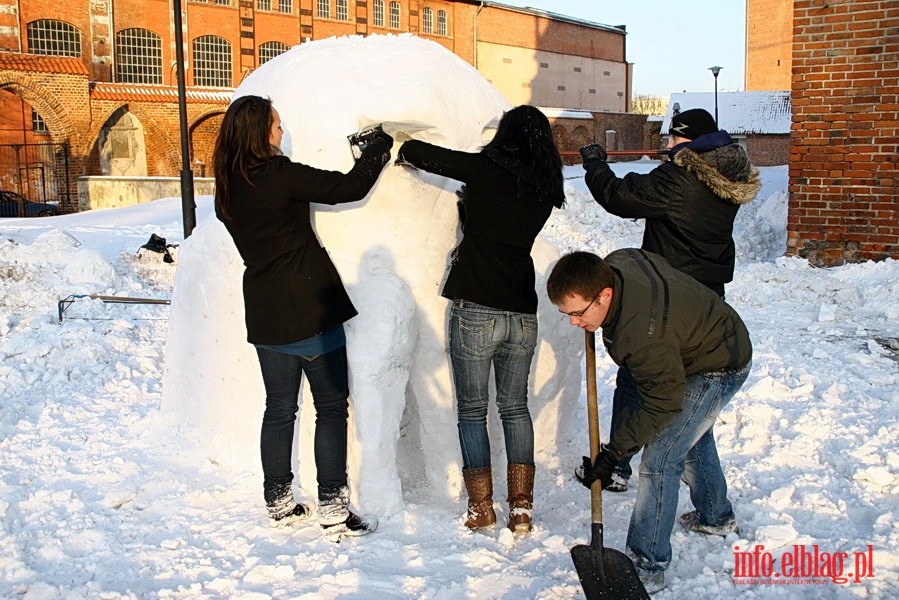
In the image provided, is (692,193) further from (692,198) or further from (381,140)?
(381,140)

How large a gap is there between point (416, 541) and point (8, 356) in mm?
4315

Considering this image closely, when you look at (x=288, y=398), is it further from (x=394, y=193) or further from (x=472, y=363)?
(x=394, y=193)

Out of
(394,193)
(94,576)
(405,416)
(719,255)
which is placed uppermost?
(394,193)

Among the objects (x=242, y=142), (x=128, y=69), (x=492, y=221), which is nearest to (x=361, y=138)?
(x=242, y=142)

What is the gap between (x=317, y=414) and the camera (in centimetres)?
A: 337

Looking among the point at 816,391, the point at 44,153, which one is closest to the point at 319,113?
the point at 816,391

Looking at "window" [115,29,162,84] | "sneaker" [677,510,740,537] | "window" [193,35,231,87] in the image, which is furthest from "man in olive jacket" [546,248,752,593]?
"window" [193,35,231,87]

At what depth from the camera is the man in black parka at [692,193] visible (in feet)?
11.2

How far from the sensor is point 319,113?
362cm

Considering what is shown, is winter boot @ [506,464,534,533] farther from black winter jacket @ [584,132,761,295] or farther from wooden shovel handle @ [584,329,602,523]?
black winter jacket @ [584,132,761,295]

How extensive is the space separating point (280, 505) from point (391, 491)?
0.48 m

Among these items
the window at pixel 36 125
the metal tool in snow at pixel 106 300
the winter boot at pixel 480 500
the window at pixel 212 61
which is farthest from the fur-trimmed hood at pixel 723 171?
the window at pixel 212 61

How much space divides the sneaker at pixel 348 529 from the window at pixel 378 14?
107 feet

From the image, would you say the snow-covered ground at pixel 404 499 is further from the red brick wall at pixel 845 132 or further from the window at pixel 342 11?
the window at pixel 342 11
